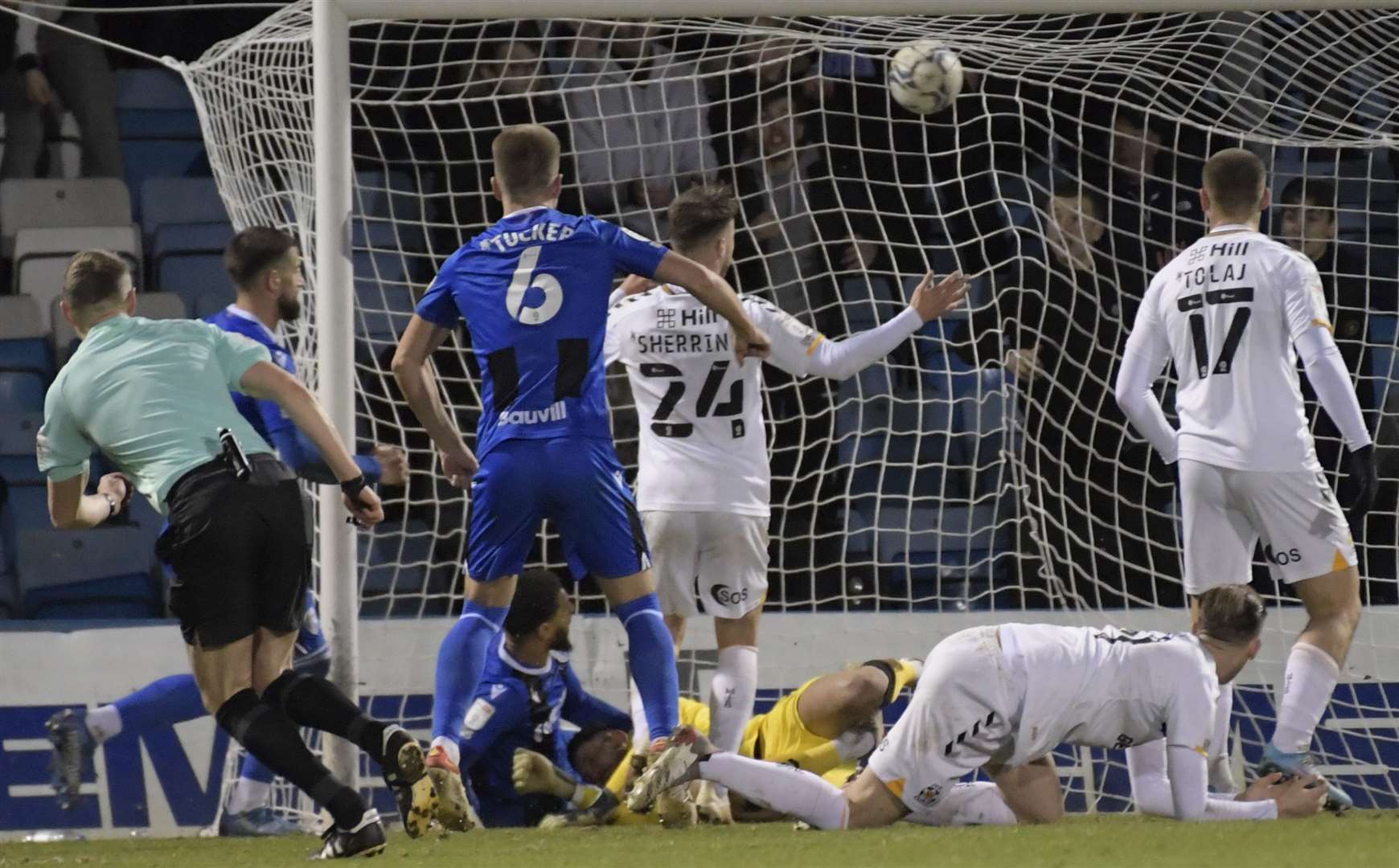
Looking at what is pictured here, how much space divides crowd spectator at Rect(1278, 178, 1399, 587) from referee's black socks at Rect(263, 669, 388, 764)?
162 inches

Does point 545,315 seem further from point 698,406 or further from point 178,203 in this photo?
point 178,203

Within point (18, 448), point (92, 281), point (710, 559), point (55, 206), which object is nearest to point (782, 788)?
point (710, 559)

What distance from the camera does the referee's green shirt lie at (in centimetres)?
464

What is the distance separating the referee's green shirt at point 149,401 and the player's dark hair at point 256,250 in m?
0.75

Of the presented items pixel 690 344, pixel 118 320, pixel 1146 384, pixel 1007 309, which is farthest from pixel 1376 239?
pixel 118 320

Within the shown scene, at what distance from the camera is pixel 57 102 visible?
9258 millimetres

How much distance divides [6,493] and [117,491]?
3237mm

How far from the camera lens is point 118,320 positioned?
→ 476 cm

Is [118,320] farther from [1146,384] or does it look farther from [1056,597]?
[1056,597]

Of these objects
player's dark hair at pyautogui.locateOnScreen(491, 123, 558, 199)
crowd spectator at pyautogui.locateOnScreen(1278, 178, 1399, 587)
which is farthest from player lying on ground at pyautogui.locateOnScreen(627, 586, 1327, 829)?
crowd spectator at pyautogui.locateOnScreen(1278, 178, 1399, 587)

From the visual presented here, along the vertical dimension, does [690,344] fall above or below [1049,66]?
below

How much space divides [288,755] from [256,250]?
1.72m

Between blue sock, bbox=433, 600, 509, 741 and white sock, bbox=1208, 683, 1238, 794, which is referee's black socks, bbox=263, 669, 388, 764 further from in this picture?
white sock, bbox=1208, 683, 1238, 794

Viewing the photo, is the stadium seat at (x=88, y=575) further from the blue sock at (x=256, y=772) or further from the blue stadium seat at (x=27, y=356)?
the blue sock at (x=256, y=772)
